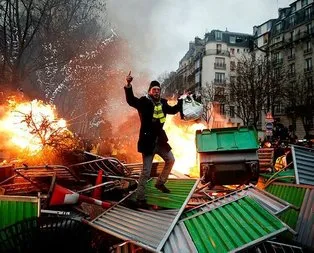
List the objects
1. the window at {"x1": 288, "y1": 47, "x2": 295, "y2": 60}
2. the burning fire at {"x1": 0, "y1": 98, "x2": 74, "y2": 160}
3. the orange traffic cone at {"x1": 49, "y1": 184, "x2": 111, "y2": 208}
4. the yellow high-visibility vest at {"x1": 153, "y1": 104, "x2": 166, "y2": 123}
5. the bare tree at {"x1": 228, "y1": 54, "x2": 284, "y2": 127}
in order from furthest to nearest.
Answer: the window at {"x1": 288, "y1": 47, "x2": 295, "y2": 60} < the bare tree at {"x1": 228, "y1": 54, "x2": 284, "y2": 127} < the burning fire at {"x1": 0, "y1": 98, "x2": 74, "y2": 160} < the yellow high-visibility vest at {"x1": 153, "y1": 104, "x2": 166, "y2": 123} < the orange traffic cone at {"x1": 49, "y1": 184, "x2": 111, "y2": 208}

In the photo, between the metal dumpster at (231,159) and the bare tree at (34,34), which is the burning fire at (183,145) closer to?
the metal dumpster at (231,159)

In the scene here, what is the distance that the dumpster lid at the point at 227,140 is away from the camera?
7938 mm

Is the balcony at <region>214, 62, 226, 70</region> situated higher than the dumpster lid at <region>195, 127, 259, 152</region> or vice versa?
the balcony at <region>214, 62, 226, 70</region>

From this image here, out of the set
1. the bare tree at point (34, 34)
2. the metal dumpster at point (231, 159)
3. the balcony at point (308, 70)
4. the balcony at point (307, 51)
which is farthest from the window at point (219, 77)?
the metal dumpster at point (231, 159)

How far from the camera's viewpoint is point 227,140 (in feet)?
26.7

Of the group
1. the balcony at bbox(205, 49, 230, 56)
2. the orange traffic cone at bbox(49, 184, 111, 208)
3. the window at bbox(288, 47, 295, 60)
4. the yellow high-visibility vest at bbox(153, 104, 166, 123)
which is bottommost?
the orange traffic cone at bbox(49, 184, 111, 208)

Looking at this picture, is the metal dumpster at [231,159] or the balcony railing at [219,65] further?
the balcony railing at [219,65]

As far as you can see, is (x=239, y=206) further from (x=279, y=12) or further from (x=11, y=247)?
(x=279, y=12)

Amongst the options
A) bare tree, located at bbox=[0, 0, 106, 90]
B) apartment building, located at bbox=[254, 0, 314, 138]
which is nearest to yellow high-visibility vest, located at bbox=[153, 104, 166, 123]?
bare tree, located at bbox=[0, 0, 106, 90]

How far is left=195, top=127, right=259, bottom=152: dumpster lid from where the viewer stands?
7.94 metres

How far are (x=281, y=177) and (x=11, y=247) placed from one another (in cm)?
525

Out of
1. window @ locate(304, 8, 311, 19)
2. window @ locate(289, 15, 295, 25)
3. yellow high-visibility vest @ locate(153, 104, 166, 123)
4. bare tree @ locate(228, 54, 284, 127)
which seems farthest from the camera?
window @ locate(289, 15, 295, 25)

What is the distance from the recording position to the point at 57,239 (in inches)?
160

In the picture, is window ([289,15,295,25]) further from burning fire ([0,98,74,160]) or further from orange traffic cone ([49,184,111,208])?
orange traffic cone ([49,184,111,208])
